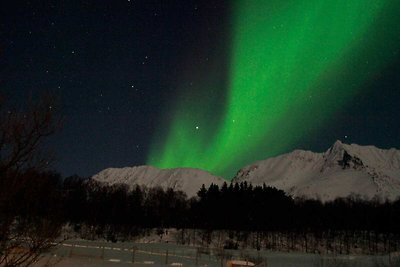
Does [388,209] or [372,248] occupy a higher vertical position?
[388,209]

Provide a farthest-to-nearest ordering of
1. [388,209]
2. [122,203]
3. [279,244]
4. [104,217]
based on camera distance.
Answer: [388,209], [122,203], [104,217], [279,244]

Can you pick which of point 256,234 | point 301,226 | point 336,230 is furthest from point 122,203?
point 336,230

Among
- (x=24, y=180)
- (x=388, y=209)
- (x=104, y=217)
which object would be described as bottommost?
(x=24, y=180)

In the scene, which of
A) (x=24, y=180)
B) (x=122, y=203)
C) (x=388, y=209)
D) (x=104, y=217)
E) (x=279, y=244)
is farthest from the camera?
(x=388, y=209)

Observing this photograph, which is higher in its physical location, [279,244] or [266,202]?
[266,202]

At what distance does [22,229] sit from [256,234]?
93025 mm

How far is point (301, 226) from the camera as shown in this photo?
337 feet

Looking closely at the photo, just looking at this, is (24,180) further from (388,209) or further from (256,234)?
(388,209)

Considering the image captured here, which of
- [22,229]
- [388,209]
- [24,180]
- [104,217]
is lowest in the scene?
[22,229]

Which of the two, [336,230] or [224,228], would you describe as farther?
[336,230]

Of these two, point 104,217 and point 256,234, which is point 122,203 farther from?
point 256,234

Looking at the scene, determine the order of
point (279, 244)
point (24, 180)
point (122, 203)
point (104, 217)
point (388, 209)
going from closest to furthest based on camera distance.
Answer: point (24, 180) < point (279, 244) < point (104, 217) < point (122, 203) < point (388, 209)

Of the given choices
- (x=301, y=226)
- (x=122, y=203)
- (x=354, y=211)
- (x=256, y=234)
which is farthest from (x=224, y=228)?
(x=354, y=211)

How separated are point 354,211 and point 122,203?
6222 centimetres
